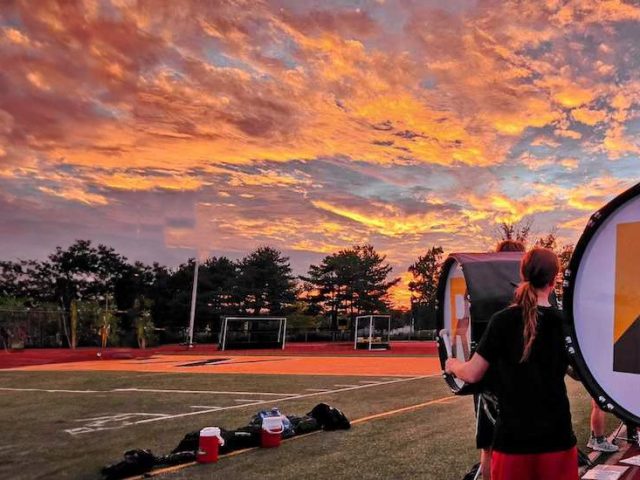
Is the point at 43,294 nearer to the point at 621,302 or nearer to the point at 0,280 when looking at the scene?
the point at 0,280

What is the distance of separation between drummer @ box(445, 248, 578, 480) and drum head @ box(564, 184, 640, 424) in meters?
0.38

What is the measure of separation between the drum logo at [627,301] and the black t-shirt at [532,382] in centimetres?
47

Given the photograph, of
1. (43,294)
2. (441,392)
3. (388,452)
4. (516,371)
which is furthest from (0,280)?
(516,371)

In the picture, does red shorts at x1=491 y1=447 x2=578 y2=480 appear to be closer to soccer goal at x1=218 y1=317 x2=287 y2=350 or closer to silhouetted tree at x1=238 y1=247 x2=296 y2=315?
soccer goal at x1=218 y1=317 x2=287 y2=350

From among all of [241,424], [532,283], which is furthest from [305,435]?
[532,283]

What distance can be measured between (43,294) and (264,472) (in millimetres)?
62319

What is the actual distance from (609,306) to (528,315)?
0.45 meters

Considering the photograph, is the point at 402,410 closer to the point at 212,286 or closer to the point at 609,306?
the point at 609,306

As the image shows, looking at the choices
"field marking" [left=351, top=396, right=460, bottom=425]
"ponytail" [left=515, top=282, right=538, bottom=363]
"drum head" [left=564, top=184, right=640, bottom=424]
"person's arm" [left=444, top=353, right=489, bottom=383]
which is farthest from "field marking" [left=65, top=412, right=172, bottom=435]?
"drum head" [left=564, top=184, right=640, bottom=424]

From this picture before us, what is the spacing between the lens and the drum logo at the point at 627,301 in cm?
179

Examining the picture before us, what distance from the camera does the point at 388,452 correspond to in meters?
6.50

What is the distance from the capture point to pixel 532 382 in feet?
7.64

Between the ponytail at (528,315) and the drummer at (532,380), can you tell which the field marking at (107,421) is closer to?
the drummer at (532,380)

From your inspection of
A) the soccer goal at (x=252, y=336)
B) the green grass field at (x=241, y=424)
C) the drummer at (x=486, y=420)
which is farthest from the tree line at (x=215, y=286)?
the drummer at (x=486, y=420)
